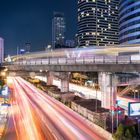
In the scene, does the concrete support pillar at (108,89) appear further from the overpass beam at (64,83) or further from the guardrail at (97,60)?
the overpass beam at (64,83)

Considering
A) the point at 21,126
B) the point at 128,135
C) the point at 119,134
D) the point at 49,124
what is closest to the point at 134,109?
the point at 128,135

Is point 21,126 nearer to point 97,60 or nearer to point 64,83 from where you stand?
point 97,60

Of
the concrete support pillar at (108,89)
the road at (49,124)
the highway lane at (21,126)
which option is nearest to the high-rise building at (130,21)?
the concrete support pillar at (108,89)

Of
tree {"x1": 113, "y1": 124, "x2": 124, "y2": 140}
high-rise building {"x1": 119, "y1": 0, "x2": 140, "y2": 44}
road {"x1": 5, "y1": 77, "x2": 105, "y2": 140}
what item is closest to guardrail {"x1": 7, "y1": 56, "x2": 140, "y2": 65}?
road {"x1": 5, "y1": 77, "x2": 105, "y2": 140}

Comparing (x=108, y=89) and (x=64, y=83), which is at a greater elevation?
(x=108, y=89)

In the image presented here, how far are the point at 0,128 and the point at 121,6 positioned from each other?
115m

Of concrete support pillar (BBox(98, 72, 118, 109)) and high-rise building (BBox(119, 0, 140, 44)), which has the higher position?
high-rise building (BBox(119, 0, 140, 44))

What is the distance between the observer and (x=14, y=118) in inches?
2008

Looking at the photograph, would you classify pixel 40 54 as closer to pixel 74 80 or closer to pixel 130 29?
pixel 74 80

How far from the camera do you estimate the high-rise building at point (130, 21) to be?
408 ft

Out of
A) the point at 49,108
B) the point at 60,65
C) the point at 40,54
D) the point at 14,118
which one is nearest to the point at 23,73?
the point at 40,54

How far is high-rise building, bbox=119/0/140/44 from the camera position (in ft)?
408

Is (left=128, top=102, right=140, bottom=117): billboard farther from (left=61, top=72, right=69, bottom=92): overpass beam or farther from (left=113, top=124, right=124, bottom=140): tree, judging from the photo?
(left=61, top=72, right=69, bottom=92): overpass beam

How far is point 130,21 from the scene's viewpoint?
12975cm
